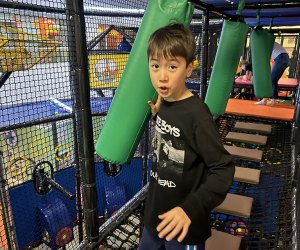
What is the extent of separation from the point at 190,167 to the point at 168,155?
0.30 feet

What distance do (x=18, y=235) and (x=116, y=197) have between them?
949mm

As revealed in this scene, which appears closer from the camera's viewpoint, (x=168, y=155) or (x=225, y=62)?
(x=168, y=155)

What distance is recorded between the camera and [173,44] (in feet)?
2.91

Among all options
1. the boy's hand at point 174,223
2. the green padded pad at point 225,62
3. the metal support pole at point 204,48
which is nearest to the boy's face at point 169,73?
the boy's hand at point 174,223

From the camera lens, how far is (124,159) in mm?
1208

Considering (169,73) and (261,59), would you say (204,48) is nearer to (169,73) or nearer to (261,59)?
(261,59)

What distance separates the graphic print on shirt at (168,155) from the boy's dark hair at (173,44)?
25cm

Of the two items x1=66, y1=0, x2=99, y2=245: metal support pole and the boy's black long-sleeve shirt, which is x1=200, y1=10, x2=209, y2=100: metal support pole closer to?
x1=66, y1=0, x2=99, y2=245: metal support pole

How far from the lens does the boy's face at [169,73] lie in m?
0.90

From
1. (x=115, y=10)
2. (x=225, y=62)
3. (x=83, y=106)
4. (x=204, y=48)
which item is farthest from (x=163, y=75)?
(x=204, y=48)

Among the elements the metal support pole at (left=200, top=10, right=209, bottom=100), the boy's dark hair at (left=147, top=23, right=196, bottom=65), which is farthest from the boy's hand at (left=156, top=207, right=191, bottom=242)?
the metal support pole at (left=200, top=10, right=209, bottom=100)

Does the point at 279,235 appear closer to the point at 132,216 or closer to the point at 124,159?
the point at 132,216

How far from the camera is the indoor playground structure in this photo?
1183 mm

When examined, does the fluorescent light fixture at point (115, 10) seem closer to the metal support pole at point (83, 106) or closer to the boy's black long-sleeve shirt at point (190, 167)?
the metal support pole at point (83, 106)
